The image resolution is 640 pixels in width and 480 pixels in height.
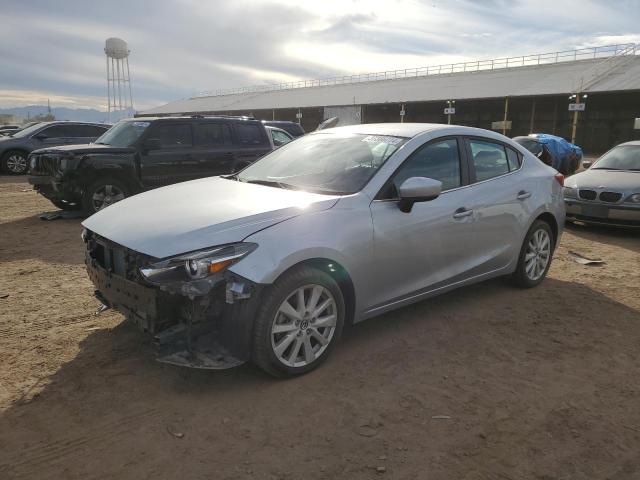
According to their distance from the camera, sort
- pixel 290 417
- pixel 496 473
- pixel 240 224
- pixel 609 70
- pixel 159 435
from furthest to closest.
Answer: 1. pixel 609 70
2. pixel 240 224
3. pixel 290 417
4. pixel 159 435
5. pixel 496 473

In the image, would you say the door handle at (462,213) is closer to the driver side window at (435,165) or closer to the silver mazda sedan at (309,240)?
the silver mazda sedan at (309,240)

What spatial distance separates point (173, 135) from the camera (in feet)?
29.2

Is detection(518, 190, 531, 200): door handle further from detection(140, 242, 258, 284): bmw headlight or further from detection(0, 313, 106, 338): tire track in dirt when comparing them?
detection(0, 313, 106, 338): tire track in dirt

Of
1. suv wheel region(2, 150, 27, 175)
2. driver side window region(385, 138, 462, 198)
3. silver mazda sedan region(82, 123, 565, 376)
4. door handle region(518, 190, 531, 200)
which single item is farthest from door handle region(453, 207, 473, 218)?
suv wheel region(2, 150, 27, 175)

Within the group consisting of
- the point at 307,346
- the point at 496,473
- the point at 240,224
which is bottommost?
the point at 496,473

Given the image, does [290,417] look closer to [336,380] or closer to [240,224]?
[336,380]

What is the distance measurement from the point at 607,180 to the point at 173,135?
735 cm

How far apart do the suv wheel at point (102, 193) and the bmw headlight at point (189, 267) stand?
5756 millimetres

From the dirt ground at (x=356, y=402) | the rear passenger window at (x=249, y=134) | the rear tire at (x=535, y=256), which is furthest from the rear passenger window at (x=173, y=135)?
the rear tire at (x=535, y=256)

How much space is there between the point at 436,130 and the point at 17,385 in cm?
361

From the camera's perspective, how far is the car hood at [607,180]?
777cm

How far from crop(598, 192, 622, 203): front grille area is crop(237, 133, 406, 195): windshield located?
17.6 ft

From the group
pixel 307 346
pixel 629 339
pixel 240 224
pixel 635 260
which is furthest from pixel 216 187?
pixel 635 260

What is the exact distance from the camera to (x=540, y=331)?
164 inches
